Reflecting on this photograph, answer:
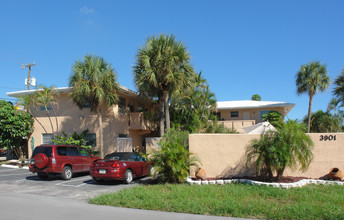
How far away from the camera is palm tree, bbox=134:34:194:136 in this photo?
15167mm

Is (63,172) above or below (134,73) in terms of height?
below

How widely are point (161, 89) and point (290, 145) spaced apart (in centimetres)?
875

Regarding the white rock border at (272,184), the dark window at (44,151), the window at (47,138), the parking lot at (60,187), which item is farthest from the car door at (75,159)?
the window at (47,138)

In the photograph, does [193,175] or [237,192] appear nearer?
[237,192]

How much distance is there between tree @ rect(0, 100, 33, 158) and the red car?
1058 cm

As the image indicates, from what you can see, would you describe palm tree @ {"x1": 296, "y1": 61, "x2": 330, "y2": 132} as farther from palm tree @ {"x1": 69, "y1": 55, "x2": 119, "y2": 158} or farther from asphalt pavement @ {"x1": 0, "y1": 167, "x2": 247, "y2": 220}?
asphalt pavement @ {"x1": 0, "y1": 167, "x2": 247, "y2": 220}

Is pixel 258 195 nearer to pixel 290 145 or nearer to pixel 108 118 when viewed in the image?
pixel 290 145

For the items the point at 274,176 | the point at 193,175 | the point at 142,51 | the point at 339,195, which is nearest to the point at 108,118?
the point at 142,51

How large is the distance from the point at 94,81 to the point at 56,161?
243 inches

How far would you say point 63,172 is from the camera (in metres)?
12.3

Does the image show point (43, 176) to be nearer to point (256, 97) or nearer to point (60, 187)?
point (60, 187)

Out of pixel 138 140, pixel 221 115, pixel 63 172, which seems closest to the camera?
pixel 63 172

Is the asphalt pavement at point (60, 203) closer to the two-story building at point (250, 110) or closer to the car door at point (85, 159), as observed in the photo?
the car door at point (85, 159)

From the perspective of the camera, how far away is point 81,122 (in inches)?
750
